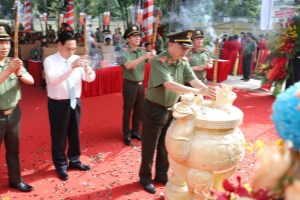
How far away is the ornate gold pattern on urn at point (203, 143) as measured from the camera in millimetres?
2234

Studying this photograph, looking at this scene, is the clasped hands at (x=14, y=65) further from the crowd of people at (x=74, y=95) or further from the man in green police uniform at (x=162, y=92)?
the man in green police uniform at (x=162, y=92)

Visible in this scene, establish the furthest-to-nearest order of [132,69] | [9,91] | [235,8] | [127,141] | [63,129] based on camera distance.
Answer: [235,8]
[127,141]
[132,69]
[63,129]
[9,91]

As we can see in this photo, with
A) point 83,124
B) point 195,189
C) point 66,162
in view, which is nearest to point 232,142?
point 195,189

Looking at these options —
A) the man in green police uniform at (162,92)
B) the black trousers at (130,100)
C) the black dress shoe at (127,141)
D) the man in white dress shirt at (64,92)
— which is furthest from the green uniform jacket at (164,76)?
the black dress shoe at (127,141)

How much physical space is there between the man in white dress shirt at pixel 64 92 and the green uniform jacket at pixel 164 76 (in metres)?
0.65

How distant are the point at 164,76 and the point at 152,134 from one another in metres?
0.62

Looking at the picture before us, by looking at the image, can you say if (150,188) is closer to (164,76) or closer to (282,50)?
(164,76)

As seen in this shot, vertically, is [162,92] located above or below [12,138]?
above

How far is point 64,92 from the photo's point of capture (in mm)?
3182

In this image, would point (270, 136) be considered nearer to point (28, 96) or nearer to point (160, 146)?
point (160, 146)

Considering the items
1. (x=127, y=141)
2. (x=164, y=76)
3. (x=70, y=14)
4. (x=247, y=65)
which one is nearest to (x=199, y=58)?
(x=127, y=141)

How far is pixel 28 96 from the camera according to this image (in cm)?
686

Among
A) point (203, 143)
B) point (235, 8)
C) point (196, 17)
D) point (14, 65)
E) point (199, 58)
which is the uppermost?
point (235, 8)

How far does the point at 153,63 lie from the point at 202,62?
213 cm
